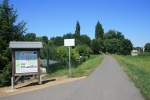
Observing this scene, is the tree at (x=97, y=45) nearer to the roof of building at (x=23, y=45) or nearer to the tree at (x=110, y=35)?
the tree at (x=110, y=35)

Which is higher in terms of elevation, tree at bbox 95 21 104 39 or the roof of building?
tree at bbox 95 21 104 39

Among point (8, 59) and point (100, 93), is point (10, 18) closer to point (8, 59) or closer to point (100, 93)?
point (8, 59)

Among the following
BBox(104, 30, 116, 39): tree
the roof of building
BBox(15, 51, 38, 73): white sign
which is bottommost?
BBox(15, 51, 38, 73): white sign

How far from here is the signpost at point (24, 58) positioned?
17.0 m

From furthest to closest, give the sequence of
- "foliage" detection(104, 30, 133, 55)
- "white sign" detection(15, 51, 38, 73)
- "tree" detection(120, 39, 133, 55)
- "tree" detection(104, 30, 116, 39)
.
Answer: "tree" detection(104, 30, 116, 39), "tree" detection(120, 39, 133, 55), "foliage" detection(104, 30, 133, 55), "white sign" detection(15, 51, 38, 73)

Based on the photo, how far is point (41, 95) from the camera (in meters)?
13.0

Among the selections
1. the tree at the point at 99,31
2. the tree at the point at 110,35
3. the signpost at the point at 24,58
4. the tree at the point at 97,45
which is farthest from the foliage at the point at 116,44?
the signpost at the point at 24,58

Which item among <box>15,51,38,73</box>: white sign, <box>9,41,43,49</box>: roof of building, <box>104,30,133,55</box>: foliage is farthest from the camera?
<box>104,30,133,55</box>: foliage

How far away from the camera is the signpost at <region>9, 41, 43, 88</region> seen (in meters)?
17.0

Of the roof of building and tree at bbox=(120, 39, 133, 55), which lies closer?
the roof of building

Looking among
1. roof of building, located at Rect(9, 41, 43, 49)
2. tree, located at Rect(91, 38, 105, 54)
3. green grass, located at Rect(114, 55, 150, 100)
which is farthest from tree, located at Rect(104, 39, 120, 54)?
roof of building, located at Rect(9, 41, 43, 49)

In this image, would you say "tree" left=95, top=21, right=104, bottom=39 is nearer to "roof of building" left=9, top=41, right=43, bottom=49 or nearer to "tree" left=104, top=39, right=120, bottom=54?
"tree" left=104, top=39, right=120, bottom=54

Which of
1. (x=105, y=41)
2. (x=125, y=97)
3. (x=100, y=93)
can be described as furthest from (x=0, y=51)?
(x=105, y=41)

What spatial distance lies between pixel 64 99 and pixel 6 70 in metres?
7.91
